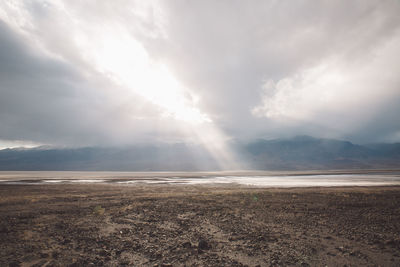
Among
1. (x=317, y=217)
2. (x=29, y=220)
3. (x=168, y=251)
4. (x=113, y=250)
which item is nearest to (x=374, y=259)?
(x=317, y=217)

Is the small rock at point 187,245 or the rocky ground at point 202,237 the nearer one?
the rocky ground at point 202,237

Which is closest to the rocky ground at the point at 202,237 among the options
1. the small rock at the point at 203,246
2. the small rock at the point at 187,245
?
the small rock at the point at 203,246

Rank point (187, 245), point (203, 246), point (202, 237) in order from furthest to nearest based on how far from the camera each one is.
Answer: point (202, 237) → point (187, 245) → point (203, 246)

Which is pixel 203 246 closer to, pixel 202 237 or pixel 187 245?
pixel 187 245

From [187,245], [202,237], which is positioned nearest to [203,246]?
[187,245]

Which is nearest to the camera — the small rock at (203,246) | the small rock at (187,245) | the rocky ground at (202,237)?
the rocky ground at (202,237)

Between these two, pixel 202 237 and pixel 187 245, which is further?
pixel 202 237

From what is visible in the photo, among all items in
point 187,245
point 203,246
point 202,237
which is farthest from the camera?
point 202,237

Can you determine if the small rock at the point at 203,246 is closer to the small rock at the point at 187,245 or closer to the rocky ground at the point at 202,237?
the rocky ground at the point at 202,237

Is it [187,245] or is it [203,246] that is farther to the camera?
[187,245]

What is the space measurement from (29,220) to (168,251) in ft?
38.2

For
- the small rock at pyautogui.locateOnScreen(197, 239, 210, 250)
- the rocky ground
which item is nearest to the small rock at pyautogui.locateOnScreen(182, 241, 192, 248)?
the rocky ground

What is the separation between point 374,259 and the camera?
7934mm

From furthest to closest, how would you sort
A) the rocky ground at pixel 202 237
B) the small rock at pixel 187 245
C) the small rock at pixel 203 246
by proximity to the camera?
the small rock at pixel 187 245 → the small rock at pixel 203 246 → the rocky ground at pixel 202 237
